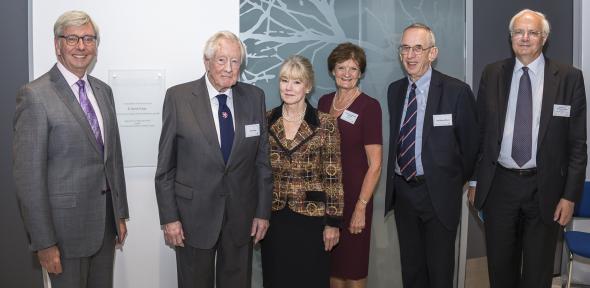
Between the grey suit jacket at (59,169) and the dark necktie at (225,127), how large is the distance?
573 millimetres

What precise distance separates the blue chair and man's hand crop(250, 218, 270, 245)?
2281mm

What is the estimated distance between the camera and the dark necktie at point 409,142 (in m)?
2.89

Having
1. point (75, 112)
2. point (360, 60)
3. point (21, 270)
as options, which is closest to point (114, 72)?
point (75, 112)

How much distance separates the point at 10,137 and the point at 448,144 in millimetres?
2682

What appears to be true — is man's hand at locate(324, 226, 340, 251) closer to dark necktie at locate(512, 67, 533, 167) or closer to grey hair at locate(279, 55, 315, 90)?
grey hair at locate(279, 55, 315, 90)

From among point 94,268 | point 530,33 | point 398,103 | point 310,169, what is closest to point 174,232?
point 94,268

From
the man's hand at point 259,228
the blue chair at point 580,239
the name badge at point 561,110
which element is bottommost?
the blue chair at point 580,239

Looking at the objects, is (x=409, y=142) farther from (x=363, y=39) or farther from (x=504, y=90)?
(x=363, y=39)

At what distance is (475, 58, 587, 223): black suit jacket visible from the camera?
110 inches

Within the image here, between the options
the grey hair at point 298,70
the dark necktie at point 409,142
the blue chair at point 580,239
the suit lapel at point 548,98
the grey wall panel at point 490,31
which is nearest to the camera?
the grey hair at point 298,70

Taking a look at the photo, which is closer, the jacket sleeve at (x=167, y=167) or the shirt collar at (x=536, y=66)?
Answer: the jacket sleeve at (x=167, y=167)

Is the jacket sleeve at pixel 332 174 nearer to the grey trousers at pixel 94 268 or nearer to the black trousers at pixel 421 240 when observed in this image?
the black trousers at pixel 421 240

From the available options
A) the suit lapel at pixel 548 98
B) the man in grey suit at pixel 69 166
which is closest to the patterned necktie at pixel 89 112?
the man in grey suit at pixel 69 166

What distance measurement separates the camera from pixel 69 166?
229cm
